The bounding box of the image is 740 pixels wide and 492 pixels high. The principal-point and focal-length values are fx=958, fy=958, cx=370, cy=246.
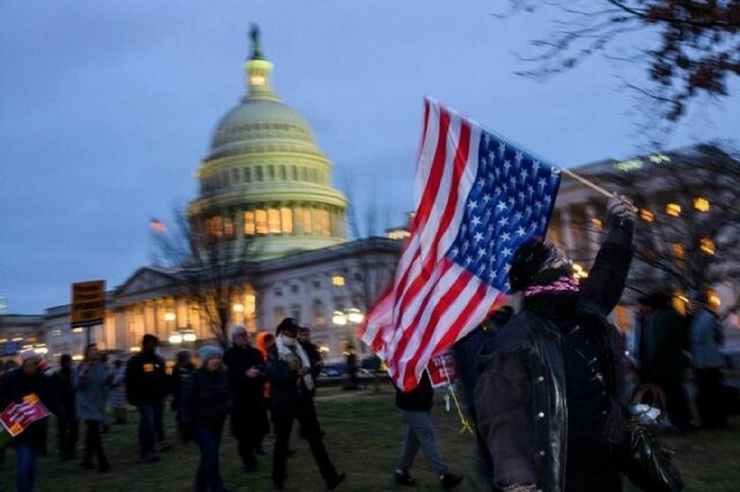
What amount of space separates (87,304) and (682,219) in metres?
17.2

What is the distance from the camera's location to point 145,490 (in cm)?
1129

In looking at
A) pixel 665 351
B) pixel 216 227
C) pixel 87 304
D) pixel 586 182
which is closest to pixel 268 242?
pixel 216 227

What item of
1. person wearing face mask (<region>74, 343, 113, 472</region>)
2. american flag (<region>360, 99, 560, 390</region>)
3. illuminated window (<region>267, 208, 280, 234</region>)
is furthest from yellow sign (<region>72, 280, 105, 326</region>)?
illuminated window (<region>267, 208, 280, 234</region>)

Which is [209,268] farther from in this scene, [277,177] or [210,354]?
[277,177]

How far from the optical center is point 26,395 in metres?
10.6

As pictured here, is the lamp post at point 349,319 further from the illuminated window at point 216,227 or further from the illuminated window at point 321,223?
the illuminated window at point 321,223

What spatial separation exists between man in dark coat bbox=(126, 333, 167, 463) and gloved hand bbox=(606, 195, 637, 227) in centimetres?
1024

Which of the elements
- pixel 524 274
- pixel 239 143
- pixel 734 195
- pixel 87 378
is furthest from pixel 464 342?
pixel 239 143

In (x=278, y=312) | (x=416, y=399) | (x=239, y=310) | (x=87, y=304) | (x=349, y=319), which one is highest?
(x=278, y=312)

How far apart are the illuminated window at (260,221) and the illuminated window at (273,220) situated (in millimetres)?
583

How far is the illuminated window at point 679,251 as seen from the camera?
89.1 feet

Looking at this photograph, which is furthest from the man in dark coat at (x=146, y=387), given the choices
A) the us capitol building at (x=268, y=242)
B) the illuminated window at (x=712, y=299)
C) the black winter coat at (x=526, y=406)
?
the us capitol building at (x=268, y=242)

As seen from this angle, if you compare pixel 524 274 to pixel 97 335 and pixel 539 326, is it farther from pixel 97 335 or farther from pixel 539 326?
pixel 97 335

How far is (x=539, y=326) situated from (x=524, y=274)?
1.09ft
